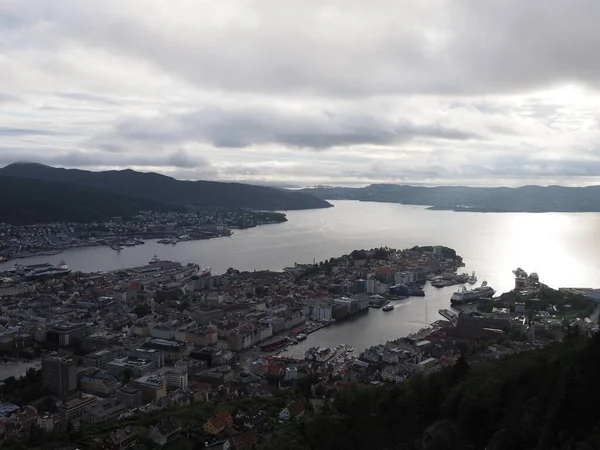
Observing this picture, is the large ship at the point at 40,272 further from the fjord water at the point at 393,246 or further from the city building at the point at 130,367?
the city building at the point at 130,367

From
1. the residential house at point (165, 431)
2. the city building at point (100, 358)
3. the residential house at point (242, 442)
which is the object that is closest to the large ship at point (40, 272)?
the city building at point (100, 358)

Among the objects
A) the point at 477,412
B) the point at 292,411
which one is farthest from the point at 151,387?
the point at 477,412

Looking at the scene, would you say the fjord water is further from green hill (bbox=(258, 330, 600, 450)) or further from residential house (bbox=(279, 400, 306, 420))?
green hill (bbox=(258, 330, 600, 450))

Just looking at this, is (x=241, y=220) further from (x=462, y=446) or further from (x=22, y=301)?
(x=462, y=446)

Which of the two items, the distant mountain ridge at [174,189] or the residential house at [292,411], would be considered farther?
the distant mountain ridge at [174,189]

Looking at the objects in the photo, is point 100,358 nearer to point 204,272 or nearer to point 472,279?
point 204,272
